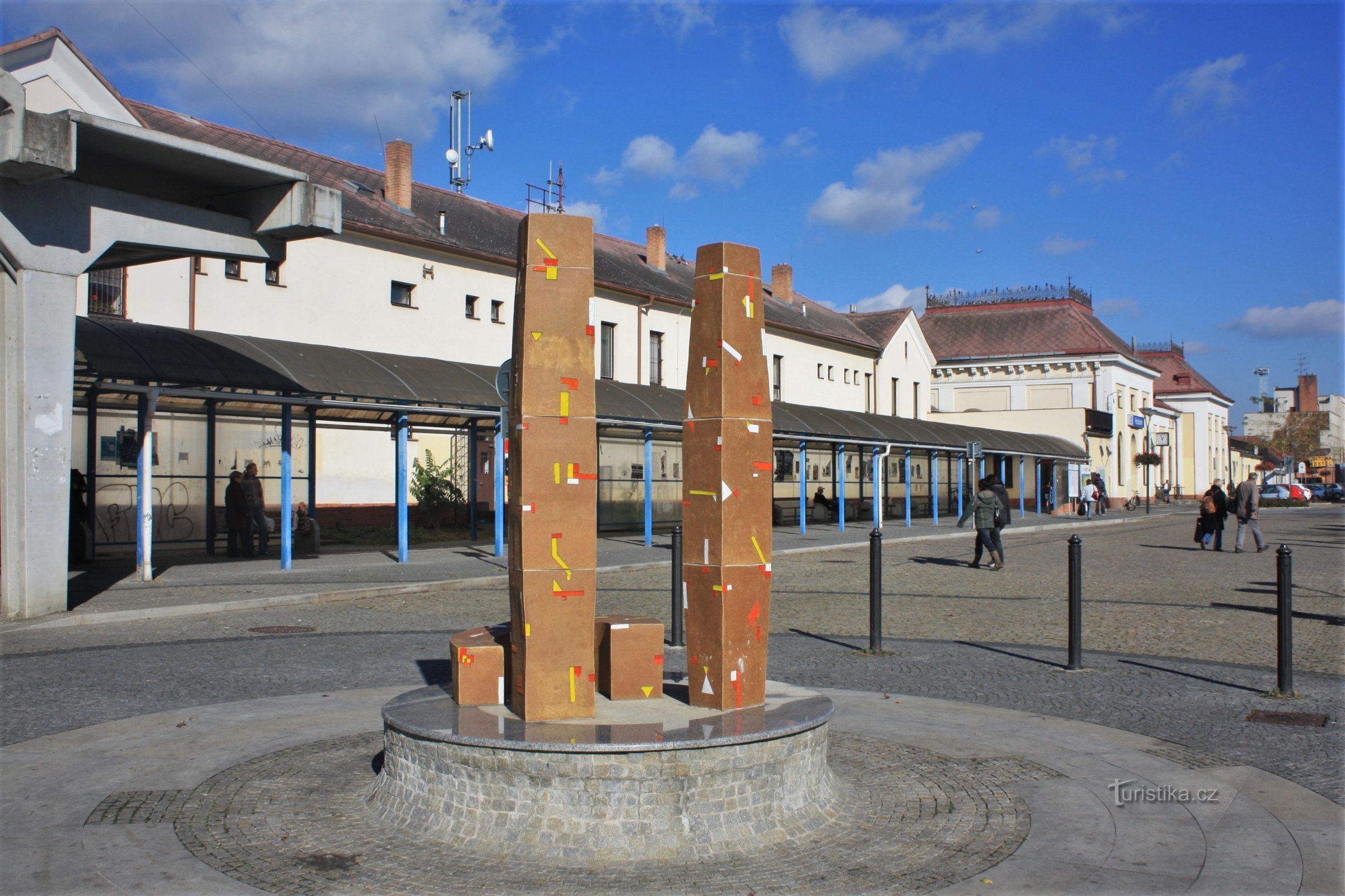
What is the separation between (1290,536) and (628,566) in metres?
22.5

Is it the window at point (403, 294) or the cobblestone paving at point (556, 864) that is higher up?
the window at point (403, 294)

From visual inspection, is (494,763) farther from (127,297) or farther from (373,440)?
(373,440)

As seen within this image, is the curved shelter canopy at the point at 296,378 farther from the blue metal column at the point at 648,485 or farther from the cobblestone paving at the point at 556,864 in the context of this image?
the cobblestone paving at the point at 556,864

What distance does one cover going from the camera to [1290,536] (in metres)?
31.6

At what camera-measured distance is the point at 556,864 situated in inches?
180

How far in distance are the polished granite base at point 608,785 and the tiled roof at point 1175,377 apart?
8348 centimetres

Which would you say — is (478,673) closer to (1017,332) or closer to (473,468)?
(473,468)

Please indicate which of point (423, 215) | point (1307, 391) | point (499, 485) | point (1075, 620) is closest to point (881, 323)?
point (423, 215)

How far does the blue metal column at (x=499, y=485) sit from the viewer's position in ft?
65.9

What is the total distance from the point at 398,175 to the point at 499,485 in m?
15.1

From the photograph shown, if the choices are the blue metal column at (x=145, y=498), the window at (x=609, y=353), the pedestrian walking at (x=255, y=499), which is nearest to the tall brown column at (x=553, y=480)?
the blue metal column at (x=145, y=498)

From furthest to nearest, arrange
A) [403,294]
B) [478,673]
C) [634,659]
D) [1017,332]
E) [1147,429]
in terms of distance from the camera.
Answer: [1147,429] → [1017,332] → [403,294] → [634,659] → [478,673]

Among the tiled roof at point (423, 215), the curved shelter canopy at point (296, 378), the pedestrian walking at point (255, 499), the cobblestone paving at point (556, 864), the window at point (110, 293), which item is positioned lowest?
the cobblestone paving at point (556, 864)

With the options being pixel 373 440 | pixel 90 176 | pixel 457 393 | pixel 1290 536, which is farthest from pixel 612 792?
pixel 1290 536
